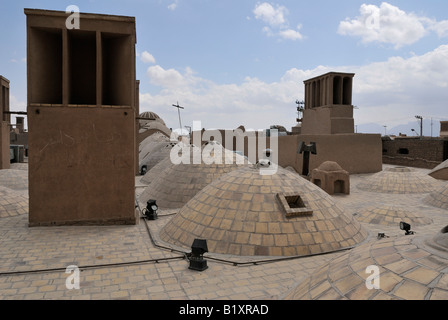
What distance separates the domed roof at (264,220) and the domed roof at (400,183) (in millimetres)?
11558

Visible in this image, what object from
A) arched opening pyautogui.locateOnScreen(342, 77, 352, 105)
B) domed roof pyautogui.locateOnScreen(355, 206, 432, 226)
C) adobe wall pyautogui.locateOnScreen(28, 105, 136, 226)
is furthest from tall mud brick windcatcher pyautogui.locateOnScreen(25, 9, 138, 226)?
arched opening pyautogui.locateOnScreen(342, 77, 352, 105)

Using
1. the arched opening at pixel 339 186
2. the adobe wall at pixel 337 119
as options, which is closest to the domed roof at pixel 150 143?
the adobe wall at pixel 337 119

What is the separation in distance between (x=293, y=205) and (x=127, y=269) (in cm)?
472

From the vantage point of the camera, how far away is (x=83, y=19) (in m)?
12.1

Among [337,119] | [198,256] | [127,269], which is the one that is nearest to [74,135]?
[127,269]

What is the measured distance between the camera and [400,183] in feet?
68.7

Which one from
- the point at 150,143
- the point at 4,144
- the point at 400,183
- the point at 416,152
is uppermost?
the point at 150,143

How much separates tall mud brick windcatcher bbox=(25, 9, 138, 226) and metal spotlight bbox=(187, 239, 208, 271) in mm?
4907

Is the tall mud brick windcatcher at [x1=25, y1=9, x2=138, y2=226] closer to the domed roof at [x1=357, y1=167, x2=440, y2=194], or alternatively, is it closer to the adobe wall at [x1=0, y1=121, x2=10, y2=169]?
the adobe wall at [x1=0, y1=121, x2=10, y2=169]

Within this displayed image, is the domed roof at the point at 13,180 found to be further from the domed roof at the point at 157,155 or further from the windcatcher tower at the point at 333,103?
the windcatcher tower at the point at 333,103

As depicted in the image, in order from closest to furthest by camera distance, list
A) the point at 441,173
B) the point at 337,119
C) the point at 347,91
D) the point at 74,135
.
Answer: the point at 74,135 < the point at 441,173 < the point at 337,119 < the point at 347,91

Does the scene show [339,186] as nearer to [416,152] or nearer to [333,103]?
[333,103]

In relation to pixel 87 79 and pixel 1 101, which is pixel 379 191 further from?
pixel 1 101
